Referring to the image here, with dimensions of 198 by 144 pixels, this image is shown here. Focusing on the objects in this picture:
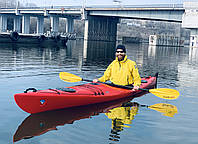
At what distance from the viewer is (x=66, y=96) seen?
7891 millimetres

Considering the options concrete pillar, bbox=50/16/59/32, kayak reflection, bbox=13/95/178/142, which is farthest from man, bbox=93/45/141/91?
concrete pillar, bbox=50/16/59/32

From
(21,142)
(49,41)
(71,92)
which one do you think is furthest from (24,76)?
(49,41)

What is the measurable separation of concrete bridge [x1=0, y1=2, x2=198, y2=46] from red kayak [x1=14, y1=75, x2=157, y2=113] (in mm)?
45699

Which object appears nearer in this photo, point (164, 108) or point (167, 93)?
point (164, 108)

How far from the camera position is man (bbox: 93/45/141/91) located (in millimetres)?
9266

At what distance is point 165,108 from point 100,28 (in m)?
72.5

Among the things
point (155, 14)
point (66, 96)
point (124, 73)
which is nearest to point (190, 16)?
point (155, 14)

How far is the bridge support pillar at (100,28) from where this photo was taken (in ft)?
253

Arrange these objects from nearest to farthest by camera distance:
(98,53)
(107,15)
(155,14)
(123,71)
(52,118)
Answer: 1. (52,118)
2. (123,71)
3. (98,53)
4. (155,14)
5. (107,15)

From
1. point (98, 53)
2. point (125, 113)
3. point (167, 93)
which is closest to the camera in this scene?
point (125, 113)

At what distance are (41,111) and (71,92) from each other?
112cm

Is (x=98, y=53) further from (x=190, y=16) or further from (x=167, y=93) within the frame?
(x=190, y=16)

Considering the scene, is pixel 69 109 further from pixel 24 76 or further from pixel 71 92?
pixel 24 76

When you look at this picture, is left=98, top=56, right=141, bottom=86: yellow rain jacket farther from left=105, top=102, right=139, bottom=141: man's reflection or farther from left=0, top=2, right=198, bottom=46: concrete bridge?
left=0, top=2, right=198, bottom=46: concrete bridge
